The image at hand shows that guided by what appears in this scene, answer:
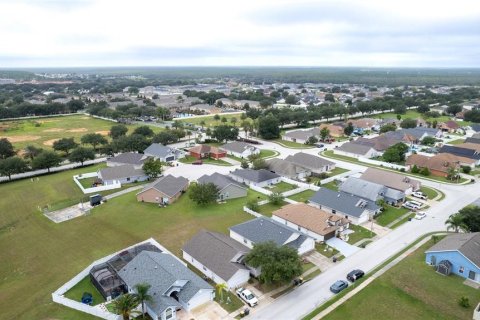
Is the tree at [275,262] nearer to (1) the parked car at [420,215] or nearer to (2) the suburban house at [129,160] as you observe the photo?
(1) the parked car at [420,215]

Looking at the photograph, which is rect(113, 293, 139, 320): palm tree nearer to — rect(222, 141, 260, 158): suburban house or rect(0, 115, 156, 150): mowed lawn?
rect(222, 141, 260, 158): suburban house

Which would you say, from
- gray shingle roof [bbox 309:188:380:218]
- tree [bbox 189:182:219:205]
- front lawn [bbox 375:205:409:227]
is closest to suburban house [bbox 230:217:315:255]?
tree [bbox 189:182:219:205]

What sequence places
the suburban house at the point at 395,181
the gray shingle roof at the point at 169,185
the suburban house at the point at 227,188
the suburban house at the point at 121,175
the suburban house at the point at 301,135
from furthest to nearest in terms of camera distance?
1. the suburban house at the point at 301,135
2. the suburban house at the point at 121,175
3. the suburban house at the point at 395,181
4. the suburban house at the point at 227,188
5. the gray shingle roof at the point at 169,185

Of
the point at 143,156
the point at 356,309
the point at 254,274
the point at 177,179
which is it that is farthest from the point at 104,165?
the point at 356,309

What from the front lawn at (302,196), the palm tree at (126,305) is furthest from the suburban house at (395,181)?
the palm tree at (126,305)

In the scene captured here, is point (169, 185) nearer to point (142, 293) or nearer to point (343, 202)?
point (343, 202)
